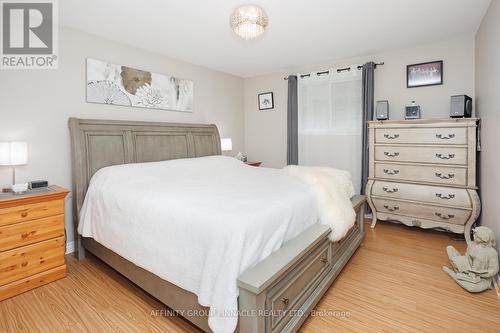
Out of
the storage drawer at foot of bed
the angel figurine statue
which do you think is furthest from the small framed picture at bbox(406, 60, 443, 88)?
the storage drawer at foot of bed

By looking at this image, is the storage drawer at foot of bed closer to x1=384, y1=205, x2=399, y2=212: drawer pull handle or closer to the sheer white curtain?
x1=384, y1=205, x2=399, y2=212: drawer pull handle

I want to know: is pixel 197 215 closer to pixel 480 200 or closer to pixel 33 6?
pixel 33 6

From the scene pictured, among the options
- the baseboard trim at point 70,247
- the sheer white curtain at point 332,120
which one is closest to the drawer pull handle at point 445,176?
the sheer white curtain at point 332,120

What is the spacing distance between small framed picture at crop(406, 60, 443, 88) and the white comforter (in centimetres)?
235

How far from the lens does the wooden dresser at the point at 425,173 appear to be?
9.52 feet

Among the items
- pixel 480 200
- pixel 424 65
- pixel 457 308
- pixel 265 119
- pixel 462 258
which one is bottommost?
pixel 457 308

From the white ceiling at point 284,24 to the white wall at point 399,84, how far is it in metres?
0.17

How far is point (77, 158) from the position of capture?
8.77 ft

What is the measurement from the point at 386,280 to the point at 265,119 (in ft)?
11.3

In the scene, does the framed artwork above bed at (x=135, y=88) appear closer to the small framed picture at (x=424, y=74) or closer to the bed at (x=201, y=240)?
the bed at (x=201, y=240)

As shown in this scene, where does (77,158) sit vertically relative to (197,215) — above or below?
above

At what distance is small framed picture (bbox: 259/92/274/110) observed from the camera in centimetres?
491

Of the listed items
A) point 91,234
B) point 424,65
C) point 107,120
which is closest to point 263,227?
point 91,234

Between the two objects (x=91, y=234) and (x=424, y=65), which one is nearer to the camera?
(x=91, y=234)
